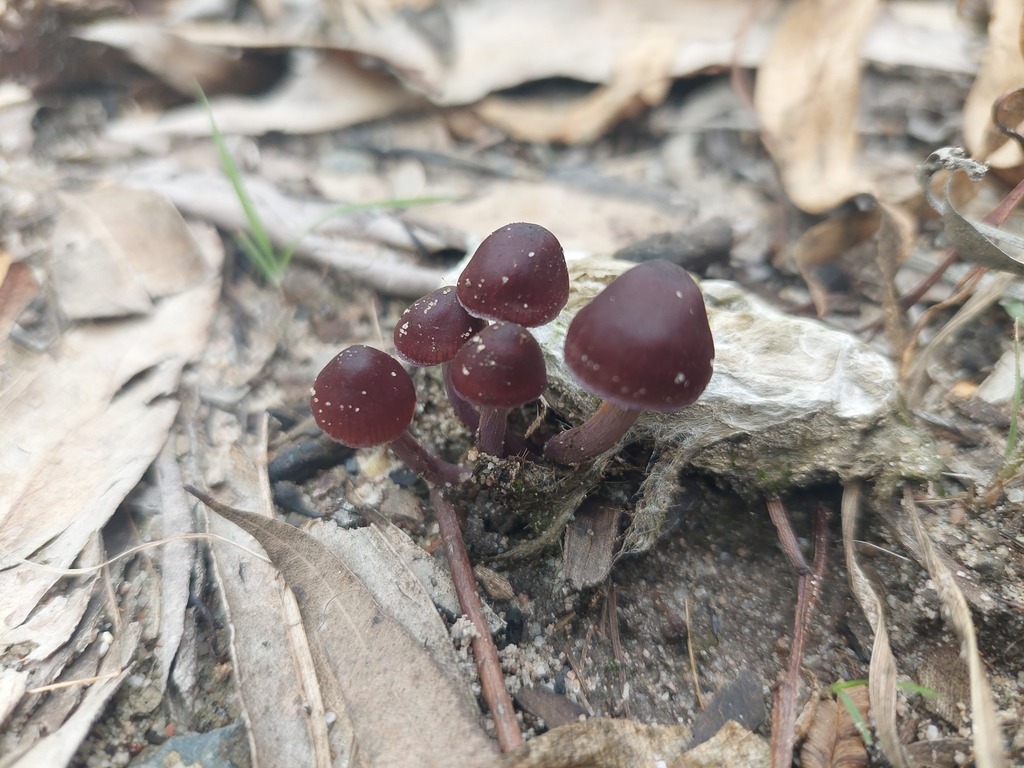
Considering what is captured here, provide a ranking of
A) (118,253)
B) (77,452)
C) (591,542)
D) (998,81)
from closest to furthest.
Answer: (591,542)
(77,452)
(998,81)
(118,253)

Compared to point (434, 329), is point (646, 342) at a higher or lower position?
higher

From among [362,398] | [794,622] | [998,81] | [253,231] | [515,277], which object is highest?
[998,81]

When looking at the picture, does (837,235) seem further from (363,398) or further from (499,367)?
(363,398)

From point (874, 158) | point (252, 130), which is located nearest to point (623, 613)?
point (874, 158)

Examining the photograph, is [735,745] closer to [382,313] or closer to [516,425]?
[516,425]

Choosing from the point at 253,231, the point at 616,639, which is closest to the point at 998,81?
the point at 616,639

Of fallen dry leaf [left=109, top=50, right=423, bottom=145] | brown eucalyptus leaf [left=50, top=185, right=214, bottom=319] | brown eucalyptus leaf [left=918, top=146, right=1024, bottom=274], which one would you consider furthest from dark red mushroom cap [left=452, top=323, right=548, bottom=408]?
fallen dry leaf [left=109, top=50, right=423, bottom=145]

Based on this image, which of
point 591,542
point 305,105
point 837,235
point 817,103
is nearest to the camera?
point 591,542
